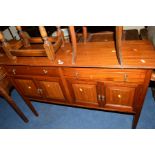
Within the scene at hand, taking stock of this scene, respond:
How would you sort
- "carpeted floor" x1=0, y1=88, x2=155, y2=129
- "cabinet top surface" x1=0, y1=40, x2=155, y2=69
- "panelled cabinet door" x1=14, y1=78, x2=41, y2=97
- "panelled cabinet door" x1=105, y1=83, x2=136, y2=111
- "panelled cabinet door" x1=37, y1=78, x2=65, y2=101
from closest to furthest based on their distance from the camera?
"cabinet top surface" x1=0, y1=40, x2=155, y2=69, "panelled cabinet door" x1=105, y1=83, x2=136, y2=111, "panelled cabinet door" x1=37, y1=78, x2=65, y2=101, "panelled cabinet door" x1=14, y1=78, x2=41, y2=97, "carpeted floor" x1=0, y1=88, x2=155, y2=129

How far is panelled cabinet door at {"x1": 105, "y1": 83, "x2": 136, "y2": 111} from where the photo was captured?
3.84 feet

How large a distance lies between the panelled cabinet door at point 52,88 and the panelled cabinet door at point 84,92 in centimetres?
13

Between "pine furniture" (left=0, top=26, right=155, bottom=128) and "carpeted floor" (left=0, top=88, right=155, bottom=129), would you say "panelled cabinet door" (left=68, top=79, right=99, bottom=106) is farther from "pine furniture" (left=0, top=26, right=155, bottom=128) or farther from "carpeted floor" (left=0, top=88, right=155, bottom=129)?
"carpeted floor" (left=0, top=88, right=155, bottom=129)

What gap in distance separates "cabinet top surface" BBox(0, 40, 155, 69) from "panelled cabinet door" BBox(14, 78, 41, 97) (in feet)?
0.94

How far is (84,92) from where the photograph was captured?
1.34m

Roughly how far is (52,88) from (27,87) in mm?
335

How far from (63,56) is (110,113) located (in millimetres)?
1067

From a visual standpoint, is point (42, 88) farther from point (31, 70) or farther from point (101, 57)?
point (101, 57)

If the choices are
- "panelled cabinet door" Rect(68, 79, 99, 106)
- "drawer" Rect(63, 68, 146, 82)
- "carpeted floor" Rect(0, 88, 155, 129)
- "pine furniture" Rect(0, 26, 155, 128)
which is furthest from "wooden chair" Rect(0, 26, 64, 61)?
"carpeted floor" Rect(0, 88, 155, 129)

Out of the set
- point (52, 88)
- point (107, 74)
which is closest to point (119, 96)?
point (107, 74)
